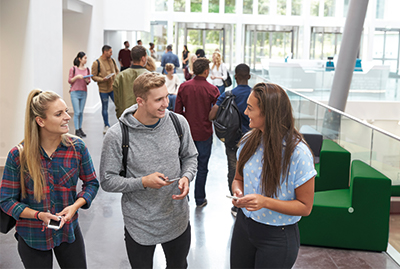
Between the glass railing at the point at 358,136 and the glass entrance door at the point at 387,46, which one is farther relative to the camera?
the glass entrance door at the point at 387,46

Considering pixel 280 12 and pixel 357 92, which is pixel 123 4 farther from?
pixel 280 12

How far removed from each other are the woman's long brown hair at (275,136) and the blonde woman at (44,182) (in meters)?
1.08

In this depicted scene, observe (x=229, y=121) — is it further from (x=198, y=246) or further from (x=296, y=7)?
(x=296, y=7)

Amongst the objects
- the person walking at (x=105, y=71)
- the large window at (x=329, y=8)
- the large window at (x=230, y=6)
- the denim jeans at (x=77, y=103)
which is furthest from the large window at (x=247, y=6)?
the denim jeans at (x=77, y=103)

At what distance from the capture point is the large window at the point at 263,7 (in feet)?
95.3

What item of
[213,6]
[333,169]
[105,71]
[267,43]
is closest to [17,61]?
[105,71]

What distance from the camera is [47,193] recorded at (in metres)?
2.49

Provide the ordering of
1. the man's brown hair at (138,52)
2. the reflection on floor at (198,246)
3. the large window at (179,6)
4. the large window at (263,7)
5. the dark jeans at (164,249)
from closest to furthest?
1. the dark jeans at (164,249)
2. the reflection on floor at (198,246)
3. the man's brown hair at (138,52)
4. the large window at (179,6)
5. the large window at (263,7)

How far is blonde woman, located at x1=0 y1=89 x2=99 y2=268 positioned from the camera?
243 centimetres

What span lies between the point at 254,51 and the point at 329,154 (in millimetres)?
24986

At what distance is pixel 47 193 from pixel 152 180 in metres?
0.60


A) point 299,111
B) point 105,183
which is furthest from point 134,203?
point 299,111

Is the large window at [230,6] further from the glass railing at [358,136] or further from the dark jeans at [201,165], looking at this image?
the dark jeans at [201,165]

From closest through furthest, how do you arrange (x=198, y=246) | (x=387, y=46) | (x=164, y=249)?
(x=164, y=249)
(x=198, y=246)
(x=387, y=46)
